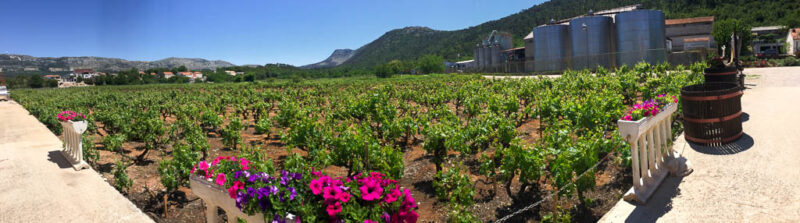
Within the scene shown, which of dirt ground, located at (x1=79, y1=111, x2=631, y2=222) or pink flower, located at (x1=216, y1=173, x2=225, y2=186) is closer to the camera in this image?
pink flower, located at (x1=216, y1=173, x2=225, y2=186)

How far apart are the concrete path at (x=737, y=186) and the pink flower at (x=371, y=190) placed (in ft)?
8.61

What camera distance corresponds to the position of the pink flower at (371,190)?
2.43 meters

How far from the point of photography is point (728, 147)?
18.3ft

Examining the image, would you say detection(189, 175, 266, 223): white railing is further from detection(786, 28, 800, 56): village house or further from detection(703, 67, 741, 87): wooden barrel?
detection(786, 28, 800, 56): village house

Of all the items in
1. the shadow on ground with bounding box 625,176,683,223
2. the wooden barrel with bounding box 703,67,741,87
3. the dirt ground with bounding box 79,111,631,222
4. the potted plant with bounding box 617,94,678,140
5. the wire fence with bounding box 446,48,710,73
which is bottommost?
the dirt ground with bounding box 79,111,631,222

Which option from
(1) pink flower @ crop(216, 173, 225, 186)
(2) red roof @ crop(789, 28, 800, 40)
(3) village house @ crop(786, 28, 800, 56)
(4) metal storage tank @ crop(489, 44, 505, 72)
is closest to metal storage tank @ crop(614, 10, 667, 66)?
(4) metal storage tank @ crop(489, 44, 505, 72)

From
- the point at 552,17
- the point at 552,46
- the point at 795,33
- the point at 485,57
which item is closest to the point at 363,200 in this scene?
the point at 552,46

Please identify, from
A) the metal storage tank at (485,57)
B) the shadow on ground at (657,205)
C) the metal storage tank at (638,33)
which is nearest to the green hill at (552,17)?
the metal storage tank at (485,57)

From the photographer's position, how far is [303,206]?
2.56 m

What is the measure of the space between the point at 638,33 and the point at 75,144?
33.8 metres

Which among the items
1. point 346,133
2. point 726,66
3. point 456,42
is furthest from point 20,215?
point 456,42

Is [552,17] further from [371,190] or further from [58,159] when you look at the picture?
[371,190]

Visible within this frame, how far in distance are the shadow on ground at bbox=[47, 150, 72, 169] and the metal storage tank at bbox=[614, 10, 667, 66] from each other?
31945mm

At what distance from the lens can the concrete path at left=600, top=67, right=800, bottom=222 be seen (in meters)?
3.77
